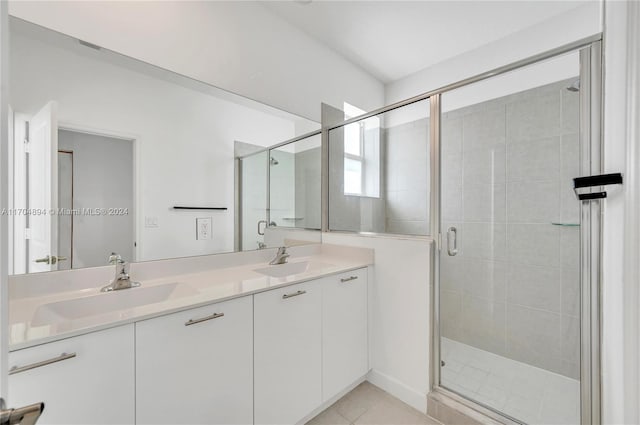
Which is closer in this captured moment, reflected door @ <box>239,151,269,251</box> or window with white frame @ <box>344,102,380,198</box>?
reflected door @ <box>239,151,269,251</box>

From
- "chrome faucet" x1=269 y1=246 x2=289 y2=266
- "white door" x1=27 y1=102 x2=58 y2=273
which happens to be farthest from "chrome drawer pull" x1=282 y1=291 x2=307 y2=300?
"white door" x1=27 y1=102 x2=58 y2=273

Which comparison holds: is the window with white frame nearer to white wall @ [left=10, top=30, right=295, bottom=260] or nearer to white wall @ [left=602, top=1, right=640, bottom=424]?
white wall @ [left=10, top=30, right=295, bottom=260]

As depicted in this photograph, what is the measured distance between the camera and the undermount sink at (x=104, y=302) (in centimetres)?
103

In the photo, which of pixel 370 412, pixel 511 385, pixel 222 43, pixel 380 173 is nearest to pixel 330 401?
pixel 370 412

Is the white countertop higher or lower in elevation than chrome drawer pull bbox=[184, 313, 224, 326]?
higher

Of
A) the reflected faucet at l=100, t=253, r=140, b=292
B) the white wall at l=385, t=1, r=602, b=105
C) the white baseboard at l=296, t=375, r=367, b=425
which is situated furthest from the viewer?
the white wall at l=385, t=1, r=602, b=105

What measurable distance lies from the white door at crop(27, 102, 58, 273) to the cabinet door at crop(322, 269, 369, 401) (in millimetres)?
1286

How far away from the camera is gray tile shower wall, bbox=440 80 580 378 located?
179 centimetres

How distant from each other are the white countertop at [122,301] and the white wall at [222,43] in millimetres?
1149

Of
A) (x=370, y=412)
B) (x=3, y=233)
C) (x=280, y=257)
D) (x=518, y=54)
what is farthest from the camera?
(x=518, y=54)

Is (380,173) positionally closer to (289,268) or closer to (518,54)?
(289,268)

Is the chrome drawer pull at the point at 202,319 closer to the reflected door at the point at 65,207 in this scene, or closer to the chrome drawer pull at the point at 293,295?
the chrome drawer pull at the point at 293,295

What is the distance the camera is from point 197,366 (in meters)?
1.04

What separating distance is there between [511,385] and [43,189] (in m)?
2.85
